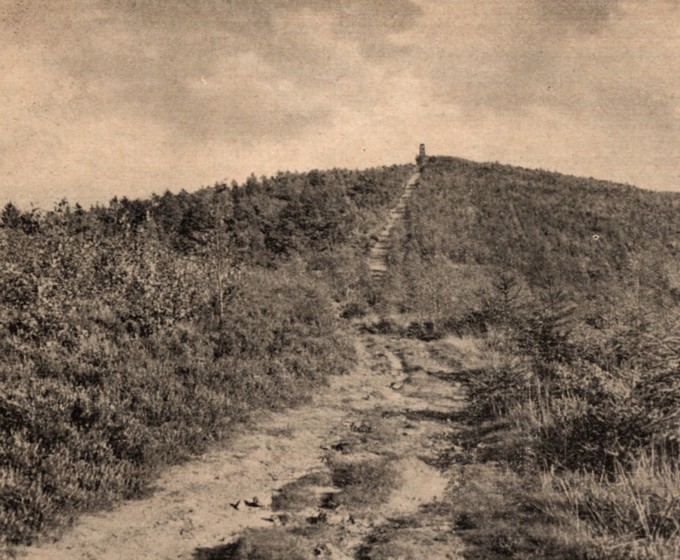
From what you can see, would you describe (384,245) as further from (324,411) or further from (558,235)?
(324,411)

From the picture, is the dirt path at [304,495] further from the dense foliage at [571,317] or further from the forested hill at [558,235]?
the forested hill at [558,235]

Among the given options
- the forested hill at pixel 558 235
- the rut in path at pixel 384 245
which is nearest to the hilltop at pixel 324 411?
the forested hill at pixel 558 235

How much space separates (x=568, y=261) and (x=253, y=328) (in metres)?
15.7

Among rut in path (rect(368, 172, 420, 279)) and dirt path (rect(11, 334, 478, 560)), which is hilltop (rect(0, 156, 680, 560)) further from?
rut in path (rect(368, 172, 420, 279))

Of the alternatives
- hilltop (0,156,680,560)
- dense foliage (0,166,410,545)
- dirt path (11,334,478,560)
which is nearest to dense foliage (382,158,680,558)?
hilltop (0,156,680,560)

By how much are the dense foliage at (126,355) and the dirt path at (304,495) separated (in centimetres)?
40

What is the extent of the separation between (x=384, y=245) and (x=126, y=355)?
16.8 m

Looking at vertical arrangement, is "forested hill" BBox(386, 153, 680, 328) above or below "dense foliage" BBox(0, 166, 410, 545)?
above

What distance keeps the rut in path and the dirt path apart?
38.5 feet

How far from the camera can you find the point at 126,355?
872cm

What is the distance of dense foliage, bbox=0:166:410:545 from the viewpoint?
17.6 ft

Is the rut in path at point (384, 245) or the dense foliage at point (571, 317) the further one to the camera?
the rut in path at point (384, 245)

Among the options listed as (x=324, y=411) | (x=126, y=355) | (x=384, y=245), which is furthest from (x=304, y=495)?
(x=384, y=245)

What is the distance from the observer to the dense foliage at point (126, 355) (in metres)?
5.38
